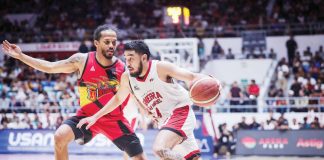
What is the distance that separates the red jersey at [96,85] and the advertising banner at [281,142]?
8.34 metres

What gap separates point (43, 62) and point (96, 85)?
0.73 meters

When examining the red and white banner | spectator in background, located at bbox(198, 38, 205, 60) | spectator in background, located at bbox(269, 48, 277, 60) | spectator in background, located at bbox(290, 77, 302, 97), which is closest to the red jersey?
spectator in background, located at bbox(290, 77, 302, 97)

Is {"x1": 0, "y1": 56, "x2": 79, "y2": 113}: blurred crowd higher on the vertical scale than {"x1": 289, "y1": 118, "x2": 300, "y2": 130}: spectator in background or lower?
higher

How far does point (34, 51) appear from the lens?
80.4 ft

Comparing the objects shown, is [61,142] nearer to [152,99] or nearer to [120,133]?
[120,133]

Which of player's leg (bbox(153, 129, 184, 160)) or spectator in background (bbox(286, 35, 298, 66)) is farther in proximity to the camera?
spectator in background (bbox(286, 35, 298, 66))

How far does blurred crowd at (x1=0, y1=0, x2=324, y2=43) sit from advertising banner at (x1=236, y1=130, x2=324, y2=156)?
6.99m

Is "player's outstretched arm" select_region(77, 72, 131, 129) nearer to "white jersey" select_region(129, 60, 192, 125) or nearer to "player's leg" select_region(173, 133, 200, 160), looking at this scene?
"white jersey" select_region(129, 60, 192, 125)

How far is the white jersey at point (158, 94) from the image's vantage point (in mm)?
6227

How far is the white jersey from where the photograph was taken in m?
6.23

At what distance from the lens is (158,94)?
624 centimetres

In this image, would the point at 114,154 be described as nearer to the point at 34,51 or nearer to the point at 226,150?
the point at 226,150

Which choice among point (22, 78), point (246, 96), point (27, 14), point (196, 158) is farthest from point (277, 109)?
point (27, 14)

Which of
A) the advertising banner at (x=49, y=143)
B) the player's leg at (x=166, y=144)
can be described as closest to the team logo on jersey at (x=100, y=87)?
the player's leg at (x=166, y=144)
